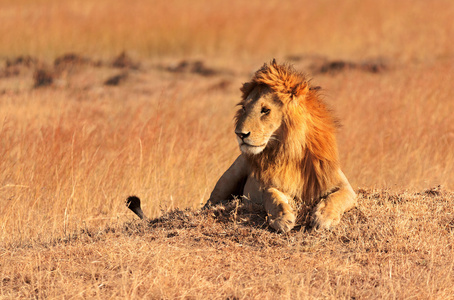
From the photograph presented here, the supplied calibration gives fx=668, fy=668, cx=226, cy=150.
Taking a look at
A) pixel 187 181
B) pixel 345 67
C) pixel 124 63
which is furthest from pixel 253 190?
pixel 124 63

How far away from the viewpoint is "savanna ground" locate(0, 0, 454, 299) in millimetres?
4004

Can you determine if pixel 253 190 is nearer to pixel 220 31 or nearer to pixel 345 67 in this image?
pixel 345 67

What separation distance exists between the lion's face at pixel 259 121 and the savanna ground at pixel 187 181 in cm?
61

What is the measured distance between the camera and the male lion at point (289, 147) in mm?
4656

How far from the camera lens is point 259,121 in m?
4.69

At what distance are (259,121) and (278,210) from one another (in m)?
0.64

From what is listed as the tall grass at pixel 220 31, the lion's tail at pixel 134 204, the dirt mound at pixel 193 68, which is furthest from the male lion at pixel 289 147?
the tall grass at pixel 220 31

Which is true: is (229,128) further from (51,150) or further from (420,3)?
(420,3)

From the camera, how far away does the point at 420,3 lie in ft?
72.2

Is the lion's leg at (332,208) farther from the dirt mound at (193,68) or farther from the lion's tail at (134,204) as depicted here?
the dirt mound at (193,68)

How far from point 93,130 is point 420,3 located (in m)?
17.0

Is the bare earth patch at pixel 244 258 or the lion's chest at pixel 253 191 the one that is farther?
the lion's chest at pixel 253 191

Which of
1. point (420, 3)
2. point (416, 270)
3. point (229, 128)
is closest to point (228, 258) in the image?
point (416, 270)

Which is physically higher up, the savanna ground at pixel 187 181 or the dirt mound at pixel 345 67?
the dirt mound at pixel 345 67
